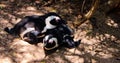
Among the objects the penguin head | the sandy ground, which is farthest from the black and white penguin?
the sandy ground

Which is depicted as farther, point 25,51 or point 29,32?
point 29,32

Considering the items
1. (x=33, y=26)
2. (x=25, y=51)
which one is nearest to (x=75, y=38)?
(x=33, y=26)

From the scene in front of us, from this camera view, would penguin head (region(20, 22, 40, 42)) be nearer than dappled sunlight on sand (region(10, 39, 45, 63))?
No

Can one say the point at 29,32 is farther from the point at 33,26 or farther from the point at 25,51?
the point at 25,51

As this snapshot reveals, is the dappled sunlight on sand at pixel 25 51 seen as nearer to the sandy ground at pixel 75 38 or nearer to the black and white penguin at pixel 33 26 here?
the sandy ground at pixel 75 38

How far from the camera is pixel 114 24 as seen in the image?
546cm

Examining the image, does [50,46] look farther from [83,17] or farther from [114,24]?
[114,24]

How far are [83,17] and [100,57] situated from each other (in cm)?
108

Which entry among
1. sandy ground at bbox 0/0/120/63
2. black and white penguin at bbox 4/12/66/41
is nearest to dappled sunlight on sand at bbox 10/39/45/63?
sandy ground at bbox 0/0/120/63

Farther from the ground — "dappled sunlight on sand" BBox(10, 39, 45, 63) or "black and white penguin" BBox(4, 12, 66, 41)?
"black and white penguin" BBox(4, 12, 66, 41)

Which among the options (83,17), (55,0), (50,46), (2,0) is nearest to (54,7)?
(55,0)

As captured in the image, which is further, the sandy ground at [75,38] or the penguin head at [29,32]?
the penguin head at [29,32]

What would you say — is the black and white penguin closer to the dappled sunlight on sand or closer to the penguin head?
the penguin head

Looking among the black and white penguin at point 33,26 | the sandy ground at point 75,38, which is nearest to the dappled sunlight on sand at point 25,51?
the sandy ground at point 75,38
